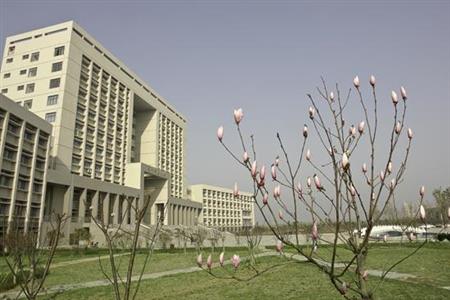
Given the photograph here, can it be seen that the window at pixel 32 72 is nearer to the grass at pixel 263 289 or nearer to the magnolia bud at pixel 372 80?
the grass at pixel 263 289

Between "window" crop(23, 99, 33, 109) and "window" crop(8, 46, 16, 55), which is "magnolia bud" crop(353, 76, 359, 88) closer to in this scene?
"window" crop(23, 99, 33, 109)

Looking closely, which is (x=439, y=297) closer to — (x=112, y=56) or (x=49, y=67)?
(x=49, y=67)

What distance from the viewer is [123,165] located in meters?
62.8

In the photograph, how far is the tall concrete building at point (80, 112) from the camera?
46913 mm

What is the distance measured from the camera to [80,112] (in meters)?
53.0

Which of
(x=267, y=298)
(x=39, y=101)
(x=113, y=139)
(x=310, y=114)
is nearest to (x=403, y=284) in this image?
(x=267, y=298)

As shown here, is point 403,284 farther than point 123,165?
No

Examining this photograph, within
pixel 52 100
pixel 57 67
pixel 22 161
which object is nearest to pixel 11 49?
pixel 57 67

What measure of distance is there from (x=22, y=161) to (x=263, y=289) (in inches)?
1304

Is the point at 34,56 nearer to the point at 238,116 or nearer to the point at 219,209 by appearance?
the point at 238,116

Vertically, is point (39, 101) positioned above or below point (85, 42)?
below

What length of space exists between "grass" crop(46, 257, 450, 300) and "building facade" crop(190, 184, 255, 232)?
9067 cm

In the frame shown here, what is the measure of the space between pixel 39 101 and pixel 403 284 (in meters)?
52.5

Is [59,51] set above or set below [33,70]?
above
